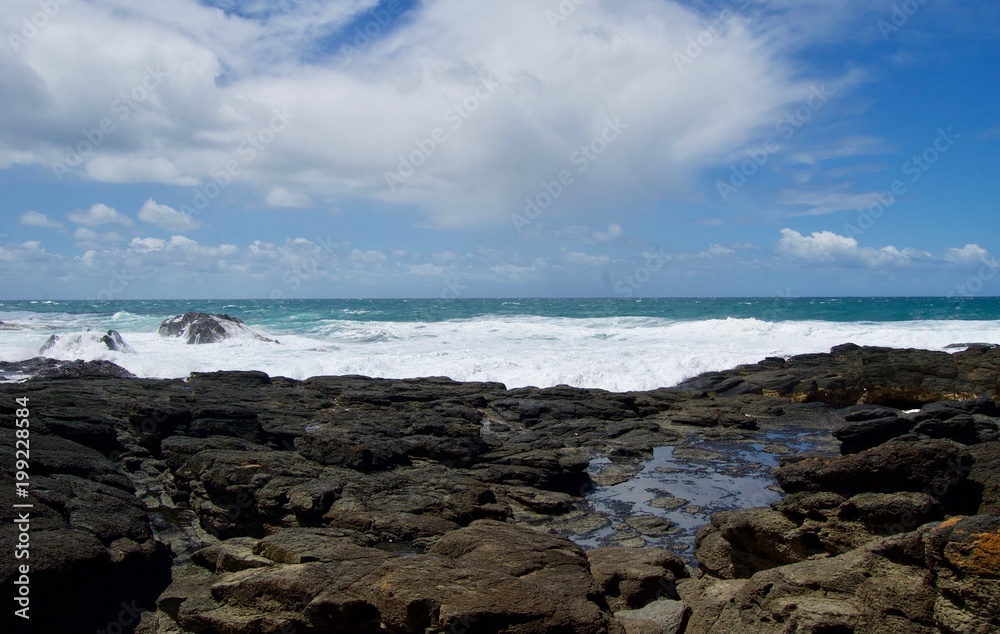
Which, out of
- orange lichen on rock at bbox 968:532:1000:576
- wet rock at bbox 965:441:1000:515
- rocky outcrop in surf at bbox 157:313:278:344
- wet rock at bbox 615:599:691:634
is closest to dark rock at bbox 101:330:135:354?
rocky outcrop in surf at bbox 157:313:278:344

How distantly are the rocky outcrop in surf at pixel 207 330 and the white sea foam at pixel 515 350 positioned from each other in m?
Result: 0.61

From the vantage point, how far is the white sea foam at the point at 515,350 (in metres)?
23.5

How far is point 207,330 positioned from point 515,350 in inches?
634

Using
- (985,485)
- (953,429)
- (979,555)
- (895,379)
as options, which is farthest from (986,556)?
(895,379)

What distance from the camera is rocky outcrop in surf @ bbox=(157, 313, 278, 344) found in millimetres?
34062

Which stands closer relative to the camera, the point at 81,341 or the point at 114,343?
the point at 81,341

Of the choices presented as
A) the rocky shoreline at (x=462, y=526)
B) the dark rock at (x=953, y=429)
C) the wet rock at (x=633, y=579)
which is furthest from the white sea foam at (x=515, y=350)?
the wet rock at (x=633, y=579)

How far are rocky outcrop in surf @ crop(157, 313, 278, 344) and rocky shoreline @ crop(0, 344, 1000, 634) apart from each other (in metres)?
20.0

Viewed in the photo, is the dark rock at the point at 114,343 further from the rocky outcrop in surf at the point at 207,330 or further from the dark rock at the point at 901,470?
the dark rock at the point at 901,470

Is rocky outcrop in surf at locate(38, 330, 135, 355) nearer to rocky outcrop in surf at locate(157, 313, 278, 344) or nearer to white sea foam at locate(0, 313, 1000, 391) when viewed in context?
white sea foam at locate(0, 313, 1000, 391)

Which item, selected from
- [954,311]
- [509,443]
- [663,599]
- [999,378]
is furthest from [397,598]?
[954,311]

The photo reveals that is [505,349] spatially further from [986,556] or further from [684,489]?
[986,556]

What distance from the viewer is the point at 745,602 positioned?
5.18 metres

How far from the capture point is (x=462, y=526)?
747cm
